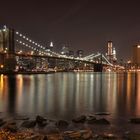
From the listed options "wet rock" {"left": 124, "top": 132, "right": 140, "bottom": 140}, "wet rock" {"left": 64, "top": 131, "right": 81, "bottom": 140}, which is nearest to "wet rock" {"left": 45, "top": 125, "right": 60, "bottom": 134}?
"wet rock" {"left": 64, "top": 131, "right": 81, "bottom": 140}

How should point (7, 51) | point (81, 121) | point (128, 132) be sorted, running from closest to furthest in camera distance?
point (128, 132)
point (81, 121)
point (7, 51)

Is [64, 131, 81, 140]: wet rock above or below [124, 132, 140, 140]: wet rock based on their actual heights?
above

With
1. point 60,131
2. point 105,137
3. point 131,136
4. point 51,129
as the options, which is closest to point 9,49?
point 51,129

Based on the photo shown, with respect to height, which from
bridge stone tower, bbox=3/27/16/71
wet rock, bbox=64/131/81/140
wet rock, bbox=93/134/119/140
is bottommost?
wet rock, bbox=93/134/119/140

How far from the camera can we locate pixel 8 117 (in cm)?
1509

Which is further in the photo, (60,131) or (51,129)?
(51,129)

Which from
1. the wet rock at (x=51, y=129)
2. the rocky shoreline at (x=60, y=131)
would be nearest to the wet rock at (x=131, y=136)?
the rocky shoreline at (x=60, y=131)

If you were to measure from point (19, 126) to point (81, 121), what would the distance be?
2283 millimetres

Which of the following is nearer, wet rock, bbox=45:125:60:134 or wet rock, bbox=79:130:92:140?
wet rock, bbox=79:130:92:140

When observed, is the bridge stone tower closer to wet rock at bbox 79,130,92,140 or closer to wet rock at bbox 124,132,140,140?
wet rock at bbox 124,132,140,140

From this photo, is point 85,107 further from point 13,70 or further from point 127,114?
point 13,70

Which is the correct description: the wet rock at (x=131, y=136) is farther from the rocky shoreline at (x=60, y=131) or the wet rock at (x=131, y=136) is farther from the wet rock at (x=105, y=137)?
the wet rock at (x=105, y=137)

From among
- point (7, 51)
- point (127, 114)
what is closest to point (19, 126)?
point (127, 114)

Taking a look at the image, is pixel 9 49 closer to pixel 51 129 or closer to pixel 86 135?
pixel 51 129
